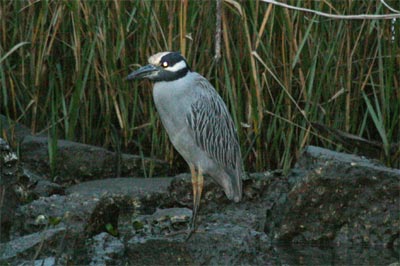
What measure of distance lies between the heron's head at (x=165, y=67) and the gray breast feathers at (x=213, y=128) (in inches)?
6.0

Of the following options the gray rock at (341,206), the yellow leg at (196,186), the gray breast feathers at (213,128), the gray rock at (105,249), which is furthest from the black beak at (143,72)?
the gray rock at (341,206)

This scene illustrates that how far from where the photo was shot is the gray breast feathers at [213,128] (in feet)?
15.7

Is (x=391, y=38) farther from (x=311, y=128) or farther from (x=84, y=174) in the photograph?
(x=84, y=174)

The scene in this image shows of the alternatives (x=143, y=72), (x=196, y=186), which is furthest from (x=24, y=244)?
(x=196, y=186)

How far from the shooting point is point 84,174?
5.92 meters

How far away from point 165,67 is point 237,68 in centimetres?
83

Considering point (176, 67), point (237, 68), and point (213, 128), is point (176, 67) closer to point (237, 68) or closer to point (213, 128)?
point (213, 128)

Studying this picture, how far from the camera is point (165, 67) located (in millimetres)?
4648

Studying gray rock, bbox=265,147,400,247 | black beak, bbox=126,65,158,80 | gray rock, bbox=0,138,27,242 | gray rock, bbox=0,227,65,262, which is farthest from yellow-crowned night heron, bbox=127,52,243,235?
gray rock, bbox=0,227,65,262

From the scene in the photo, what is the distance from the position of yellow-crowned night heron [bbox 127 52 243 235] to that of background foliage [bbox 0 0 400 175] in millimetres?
442

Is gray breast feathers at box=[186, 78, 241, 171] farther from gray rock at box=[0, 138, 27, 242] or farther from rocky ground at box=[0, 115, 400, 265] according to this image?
gray rock at box=[0, 138, 27, 242]

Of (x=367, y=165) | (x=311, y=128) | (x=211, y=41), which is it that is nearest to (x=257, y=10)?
(x=211, y=41)

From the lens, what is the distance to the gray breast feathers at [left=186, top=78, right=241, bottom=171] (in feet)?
15.7

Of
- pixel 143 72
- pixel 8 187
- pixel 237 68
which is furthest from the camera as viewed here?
pixel 237 68
